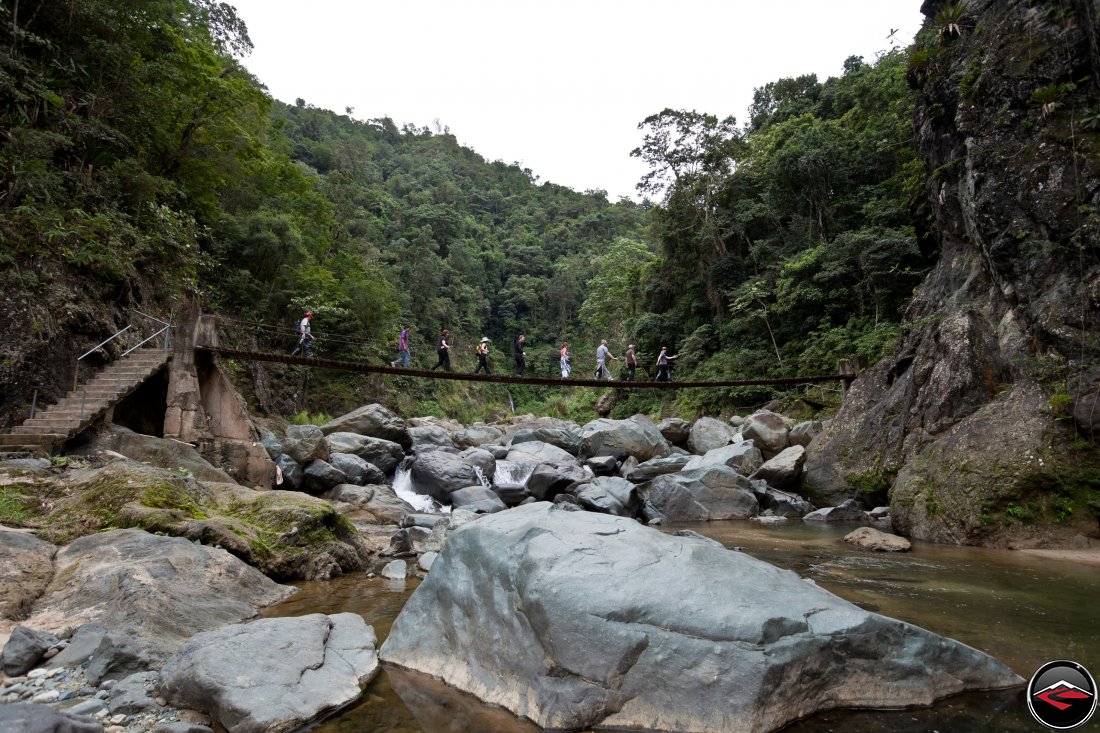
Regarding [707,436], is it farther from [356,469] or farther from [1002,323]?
[356,469]

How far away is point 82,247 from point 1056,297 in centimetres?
1496

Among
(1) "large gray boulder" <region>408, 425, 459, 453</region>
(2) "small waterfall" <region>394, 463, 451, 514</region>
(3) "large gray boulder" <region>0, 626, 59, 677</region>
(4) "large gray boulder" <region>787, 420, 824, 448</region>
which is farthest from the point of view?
(1) "large gray boulder" <region>408, 425, 459, 453</region>

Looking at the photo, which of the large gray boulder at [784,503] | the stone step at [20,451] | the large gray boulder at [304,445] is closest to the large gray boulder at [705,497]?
the large gray boulder at [784,503]

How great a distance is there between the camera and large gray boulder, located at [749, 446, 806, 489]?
35.9 feet

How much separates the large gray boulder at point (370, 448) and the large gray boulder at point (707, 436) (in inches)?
295

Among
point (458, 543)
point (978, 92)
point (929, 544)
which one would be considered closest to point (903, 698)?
point (458, 543)

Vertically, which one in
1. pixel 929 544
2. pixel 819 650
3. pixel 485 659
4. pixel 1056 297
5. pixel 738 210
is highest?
pixel 738 210

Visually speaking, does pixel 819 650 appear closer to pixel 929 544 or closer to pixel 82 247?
pixel 929 544

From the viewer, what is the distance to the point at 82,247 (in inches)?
375

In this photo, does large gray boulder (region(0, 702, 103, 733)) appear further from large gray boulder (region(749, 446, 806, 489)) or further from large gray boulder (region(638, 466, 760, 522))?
large gray boulder (region(749, 446, 806, 489))

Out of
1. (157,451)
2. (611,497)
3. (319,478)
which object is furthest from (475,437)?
(157,451)

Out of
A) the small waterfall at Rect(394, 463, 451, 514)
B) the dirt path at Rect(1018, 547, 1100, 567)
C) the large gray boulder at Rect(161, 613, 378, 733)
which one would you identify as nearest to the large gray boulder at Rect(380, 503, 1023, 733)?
the large gray boulder at Rect(161, 613, 378, 733)

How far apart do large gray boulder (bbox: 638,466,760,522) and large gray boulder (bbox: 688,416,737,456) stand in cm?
435
